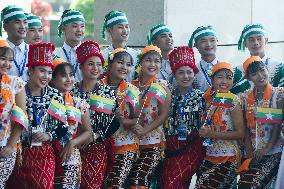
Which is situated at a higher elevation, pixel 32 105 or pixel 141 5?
pixel 141 5

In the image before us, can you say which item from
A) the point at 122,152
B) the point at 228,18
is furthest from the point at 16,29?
the point at 228,18

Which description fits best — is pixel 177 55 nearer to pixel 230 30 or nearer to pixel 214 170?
pixel 214 170

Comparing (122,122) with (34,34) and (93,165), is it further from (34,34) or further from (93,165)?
(34,34)

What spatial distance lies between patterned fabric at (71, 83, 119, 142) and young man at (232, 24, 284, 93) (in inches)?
51.1

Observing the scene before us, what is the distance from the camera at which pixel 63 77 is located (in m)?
6.96

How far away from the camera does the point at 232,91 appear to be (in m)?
7.75

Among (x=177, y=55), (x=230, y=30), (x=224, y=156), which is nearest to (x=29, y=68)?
(x=177, y=55)

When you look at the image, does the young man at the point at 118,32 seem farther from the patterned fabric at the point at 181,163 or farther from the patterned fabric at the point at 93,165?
the patterned fabric at the point at 93,165

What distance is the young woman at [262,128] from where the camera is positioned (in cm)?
722

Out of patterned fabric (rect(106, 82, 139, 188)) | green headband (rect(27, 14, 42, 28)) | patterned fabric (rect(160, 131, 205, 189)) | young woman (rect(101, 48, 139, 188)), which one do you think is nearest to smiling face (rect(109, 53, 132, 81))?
young woman (rect(101, 48, 139, 188))

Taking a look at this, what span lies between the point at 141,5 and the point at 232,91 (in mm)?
2144

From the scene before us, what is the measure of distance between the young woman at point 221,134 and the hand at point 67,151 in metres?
1.23

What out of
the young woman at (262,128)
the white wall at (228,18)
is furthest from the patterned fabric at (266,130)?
the white wall at (228,18)

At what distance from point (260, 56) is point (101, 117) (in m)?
1.97
